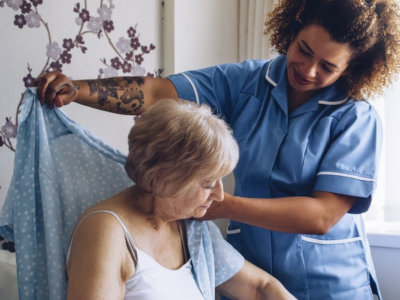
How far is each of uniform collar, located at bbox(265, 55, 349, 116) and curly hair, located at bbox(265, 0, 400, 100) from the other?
0.04 metres

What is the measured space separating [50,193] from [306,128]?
0.83 metres

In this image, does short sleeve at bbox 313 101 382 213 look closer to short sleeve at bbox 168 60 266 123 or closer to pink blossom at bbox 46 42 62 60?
short sleeve at bbox 168 60 266 123

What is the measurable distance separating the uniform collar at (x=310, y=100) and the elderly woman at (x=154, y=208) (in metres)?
0.41

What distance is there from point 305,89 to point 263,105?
162 mm

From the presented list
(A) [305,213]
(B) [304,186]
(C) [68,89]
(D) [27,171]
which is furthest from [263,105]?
(D) [27,171]

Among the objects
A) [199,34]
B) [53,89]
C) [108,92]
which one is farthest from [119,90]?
[199,34]

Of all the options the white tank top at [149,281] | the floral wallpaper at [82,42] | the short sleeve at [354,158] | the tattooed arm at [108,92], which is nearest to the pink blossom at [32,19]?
the floral wallpaper at [82,42]

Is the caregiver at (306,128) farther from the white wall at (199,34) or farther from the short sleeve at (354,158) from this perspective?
the white wall at (199,34)

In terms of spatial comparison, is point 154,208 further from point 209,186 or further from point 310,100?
point 310,100

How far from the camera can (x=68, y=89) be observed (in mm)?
1340

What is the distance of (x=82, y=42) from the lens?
1.89 meters

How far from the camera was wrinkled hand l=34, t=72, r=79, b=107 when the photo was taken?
4.20 feet

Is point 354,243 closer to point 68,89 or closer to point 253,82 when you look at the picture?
point 253,82

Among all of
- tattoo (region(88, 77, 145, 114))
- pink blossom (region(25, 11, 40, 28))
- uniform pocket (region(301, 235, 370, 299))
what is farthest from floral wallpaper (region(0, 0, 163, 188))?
uniform pocket (region(301, 235, 370, 299))
